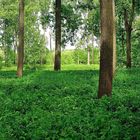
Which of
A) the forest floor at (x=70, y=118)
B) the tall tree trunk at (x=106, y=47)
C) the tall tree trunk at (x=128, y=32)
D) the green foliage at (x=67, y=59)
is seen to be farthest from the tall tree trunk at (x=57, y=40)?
the green foliage at (x=67, y=59)

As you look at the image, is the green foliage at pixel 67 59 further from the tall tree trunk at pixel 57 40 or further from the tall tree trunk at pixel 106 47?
the tall tree trunk at pixel 106 47

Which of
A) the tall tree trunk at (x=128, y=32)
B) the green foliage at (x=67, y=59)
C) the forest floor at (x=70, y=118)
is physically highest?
the tall tree trunk at (x=128, y=32)

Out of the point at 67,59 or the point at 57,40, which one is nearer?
the point at 57,40

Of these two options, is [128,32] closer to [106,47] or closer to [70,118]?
[106,47]

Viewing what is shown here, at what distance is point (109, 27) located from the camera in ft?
49.2

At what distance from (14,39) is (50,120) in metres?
82.8

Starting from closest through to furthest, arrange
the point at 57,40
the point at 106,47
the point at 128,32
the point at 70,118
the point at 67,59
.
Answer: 1. the point at 70,118
2. the point at 106,47
3. the point at 57,40
4. the point at 128,32
5. the point at 67,59

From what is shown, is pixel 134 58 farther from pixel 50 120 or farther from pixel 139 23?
pixel 50 120

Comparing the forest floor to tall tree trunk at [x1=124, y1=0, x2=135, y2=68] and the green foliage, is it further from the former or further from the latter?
the green foliage

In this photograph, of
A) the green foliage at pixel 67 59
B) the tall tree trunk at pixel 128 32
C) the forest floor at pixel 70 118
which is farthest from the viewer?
the green foliage at pixel 67 59

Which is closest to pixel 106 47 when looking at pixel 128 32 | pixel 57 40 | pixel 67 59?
pixel 57 40

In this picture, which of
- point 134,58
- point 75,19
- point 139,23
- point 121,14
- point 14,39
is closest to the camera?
point 75,19

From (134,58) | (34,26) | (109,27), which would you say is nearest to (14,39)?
(34,26)

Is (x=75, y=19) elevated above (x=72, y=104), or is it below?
above
